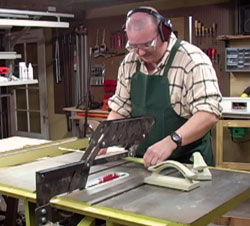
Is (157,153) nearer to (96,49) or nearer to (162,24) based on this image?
(162,24)

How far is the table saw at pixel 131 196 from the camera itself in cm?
101

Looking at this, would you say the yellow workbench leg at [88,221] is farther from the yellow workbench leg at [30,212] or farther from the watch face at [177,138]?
the watch face at [177,138]

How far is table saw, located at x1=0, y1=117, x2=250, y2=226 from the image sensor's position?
3.32 ft

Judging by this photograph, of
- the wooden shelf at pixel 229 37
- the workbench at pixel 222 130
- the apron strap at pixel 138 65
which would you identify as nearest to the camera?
the apron strap at pixel 138 65

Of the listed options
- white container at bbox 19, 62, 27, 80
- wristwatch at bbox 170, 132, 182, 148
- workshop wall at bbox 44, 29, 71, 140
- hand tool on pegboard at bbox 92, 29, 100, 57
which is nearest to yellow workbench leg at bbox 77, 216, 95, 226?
wristwatch at bbox 170, 132, 182, 148

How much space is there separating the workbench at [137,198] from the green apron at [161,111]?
249mm

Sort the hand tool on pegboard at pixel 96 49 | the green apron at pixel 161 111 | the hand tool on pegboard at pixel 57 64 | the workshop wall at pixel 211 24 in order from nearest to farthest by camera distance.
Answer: the green apron at pixel 161 111, the workshop wall at pixel 211 24, the hand tool on pegboard at pixel 96 49, the hand tool on pegboard at pixel 57 64

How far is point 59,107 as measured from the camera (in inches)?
211

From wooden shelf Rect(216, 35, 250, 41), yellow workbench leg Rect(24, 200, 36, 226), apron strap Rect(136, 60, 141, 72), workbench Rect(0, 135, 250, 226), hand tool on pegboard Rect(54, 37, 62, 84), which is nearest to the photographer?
workbench Rect(0, 135, 250, 226)

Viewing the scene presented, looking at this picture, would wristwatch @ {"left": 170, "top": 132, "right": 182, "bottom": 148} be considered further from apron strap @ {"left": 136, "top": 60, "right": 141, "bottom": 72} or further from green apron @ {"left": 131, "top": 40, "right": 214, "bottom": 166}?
apron strap @ {"left": 136, "top": 60, "right": 141, "bottom": 72}

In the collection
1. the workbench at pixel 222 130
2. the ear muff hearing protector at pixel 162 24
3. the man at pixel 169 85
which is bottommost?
the workbench at pixel 222 130

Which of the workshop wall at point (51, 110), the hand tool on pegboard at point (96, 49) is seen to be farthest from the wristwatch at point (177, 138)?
the workshop wall at point (51, 110)

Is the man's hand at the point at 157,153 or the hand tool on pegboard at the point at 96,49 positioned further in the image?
the hand tool on pegboard at the point at 96,49

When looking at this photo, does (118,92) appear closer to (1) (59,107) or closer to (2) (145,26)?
(2) (145,26)
